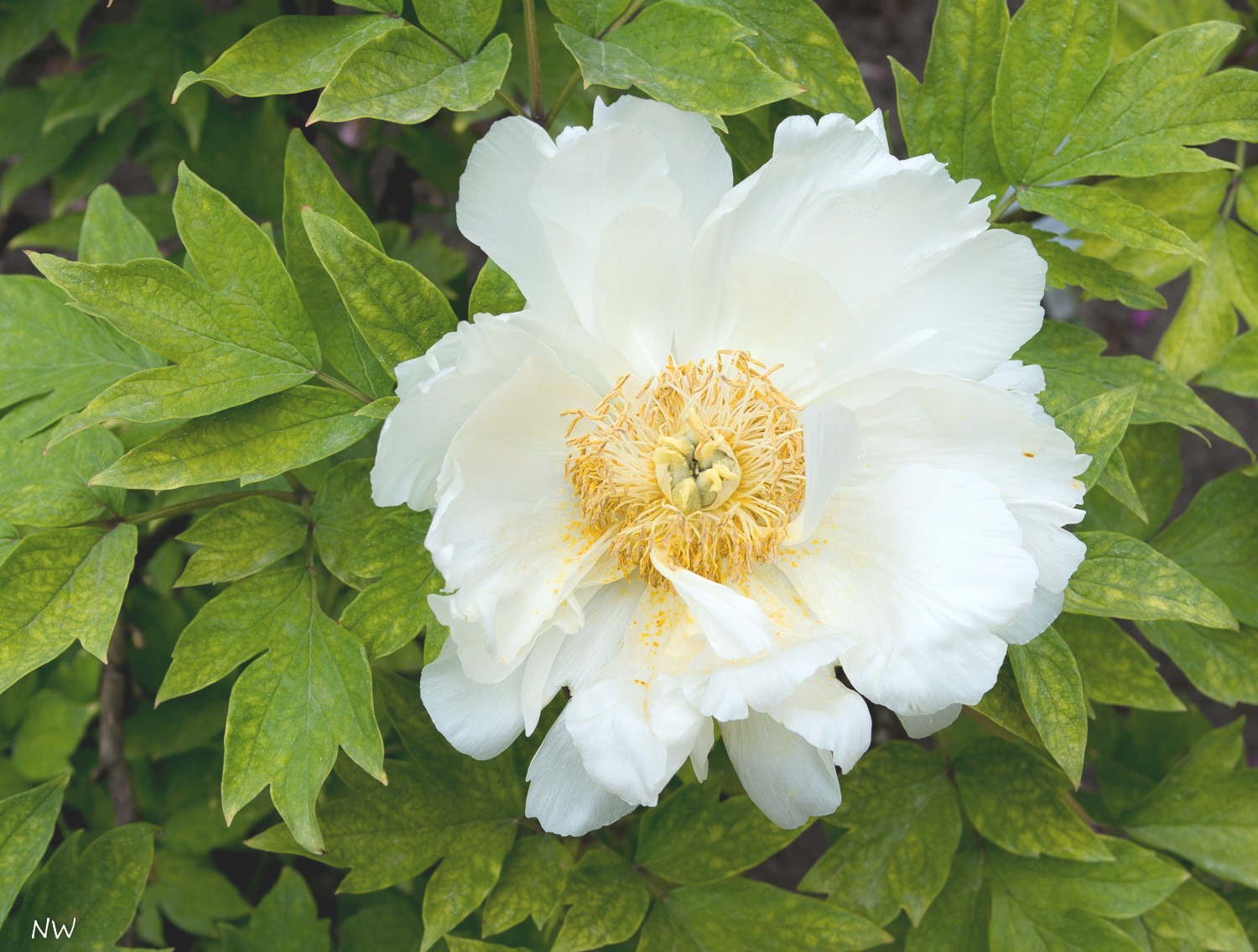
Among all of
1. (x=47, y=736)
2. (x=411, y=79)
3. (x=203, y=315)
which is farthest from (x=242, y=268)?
(x=47, y=736)

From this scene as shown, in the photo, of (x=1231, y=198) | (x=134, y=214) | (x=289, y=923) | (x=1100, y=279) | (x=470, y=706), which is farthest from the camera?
(x=134, y=214)

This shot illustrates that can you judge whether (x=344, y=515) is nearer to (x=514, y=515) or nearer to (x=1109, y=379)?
(x=514, y=515)

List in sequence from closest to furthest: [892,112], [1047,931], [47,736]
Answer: [1047,931] → [47,736] → [892,112]

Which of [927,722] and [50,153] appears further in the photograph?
[50,153]

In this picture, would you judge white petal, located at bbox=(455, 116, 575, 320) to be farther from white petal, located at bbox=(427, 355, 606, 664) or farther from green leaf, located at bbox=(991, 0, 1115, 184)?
green leaf, located at bbox=(991, 0, 1115, 184)

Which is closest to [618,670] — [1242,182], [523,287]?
[523,287]

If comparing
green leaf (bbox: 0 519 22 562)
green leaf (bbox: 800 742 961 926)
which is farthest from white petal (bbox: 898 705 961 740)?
green leaf (bbox: 0 519 22 562)
